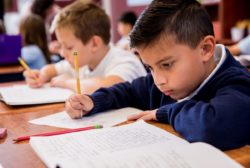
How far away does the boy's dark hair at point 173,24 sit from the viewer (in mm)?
977

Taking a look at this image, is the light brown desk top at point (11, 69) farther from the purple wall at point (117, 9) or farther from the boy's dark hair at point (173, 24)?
the purple wall at point (117, 9)

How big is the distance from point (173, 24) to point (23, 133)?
1.49 ft

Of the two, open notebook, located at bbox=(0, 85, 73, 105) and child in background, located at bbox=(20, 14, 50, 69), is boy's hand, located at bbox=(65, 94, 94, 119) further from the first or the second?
child in background, located at bbox=(20, 14, 50, 69)

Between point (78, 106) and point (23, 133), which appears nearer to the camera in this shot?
point (23, 133)

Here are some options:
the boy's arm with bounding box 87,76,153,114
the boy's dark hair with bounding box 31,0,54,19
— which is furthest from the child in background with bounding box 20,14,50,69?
the boy's arm with bounding box 87,76,153,114

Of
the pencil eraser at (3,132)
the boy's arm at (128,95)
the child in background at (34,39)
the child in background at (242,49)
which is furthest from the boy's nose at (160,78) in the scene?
the child in background at (34,39)

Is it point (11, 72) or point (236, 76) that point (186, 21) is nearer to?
point (236, 76)

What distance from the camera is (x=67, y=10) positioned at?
177 cm

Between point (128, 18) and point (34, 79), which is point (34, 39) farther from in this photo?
point (128, 18)

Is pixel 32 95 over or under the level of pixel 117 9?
over

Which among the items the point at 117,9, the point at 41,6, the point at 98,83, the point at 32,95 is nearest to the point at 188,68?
the point at 98,83

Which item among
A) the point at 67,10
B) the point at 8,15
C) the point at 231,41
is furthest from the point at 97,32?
the point at 8,15

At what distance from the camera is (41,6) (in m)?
4.35

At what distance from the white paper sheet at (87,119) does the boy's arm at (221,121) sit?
229mm
